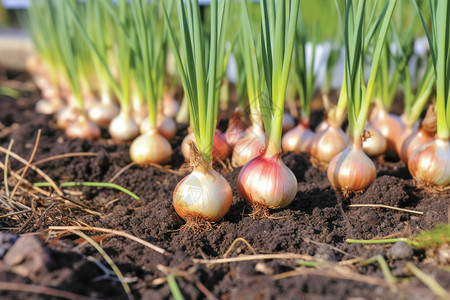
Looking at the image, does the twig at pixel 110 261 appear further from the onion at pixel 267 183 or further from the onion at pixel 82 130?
the onion at pixel 82 130

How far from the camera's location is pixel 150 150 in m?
2.04

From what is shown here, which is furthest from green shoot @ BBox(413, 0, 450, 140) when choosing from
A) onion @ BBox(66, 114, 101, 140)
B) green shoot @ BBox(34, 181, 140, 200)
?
onion @ BBox(66, 114, 101, 140)

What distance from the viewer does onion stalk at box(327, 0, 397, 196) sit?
154 centimetres

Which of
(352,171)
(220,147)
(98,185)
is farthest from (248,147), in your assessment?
(98,185)

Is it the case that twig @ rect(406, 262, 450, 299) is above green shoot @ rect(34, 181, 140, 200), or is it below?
above

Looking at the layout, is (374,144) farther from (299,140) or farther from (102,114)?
(102,114)

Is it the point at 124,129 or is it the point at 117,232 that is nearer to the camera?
the point at 117,232

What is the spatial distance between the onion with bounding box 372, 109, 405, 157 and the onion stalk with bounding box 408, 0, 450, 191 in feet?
1.49

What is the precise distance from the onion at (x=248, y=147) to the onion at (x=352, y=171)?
0.36 m

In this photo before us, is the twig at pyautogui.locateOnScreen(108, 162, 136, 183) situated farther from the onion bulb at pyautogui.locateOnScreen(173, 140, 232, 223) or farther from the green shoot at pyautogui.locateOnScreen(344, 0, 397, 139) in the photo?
the green shoot at pyautogui.locateOnScreen(344, 0, 397, 139)

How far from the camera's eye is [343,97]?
5.90 feet

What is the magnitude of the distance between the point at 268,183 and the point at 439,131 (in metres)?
0.76

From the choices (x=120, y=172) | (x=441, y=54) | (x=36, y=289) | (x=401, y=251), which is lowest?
(x=120, y=172)

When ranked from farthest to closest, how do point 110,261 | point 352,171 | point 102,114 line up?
1. point 102,114
2. point 352,171
3. point 110,261
